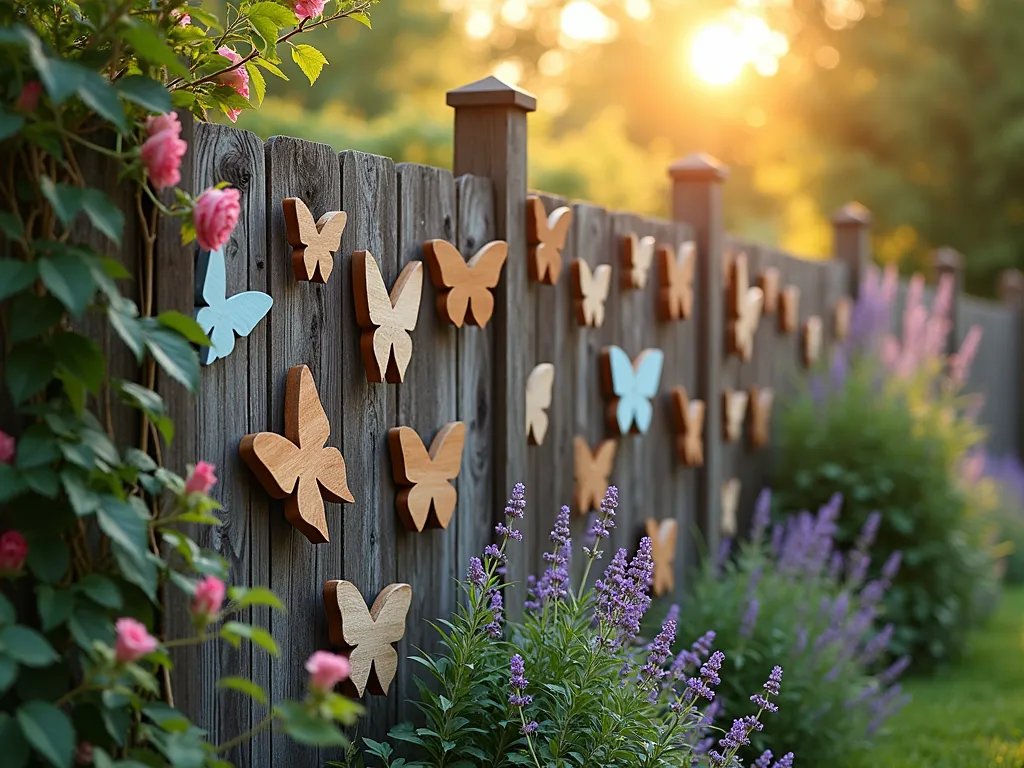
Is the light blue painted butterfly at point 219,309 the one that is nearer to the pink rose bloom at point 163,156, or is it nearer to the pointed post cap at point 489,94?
the pink rose bloom at point 163,156

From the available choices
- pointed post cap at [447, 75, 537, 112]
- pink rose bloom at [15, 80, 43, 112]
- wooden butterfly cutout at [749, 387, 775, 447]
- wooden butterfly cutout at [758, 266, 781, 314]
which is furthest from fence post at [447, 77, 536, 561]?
wooden butterfly cutout at [758, 266, 781, 314]

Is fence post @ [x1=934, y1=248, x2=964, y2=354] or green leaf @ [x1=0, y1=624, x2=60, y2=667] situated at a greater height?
green leaf @ [x1=0, y1=624, x2=60, y2=667]

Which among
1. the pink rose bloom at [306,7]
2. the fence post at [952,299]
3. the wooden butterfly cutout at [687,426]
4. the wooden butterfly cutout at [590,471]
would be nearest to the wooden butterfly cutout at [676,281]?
the wooden butterfly cutout at [687,426]

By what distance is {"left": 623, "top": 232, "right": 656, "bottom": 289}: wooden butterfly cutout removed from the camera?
153 inches

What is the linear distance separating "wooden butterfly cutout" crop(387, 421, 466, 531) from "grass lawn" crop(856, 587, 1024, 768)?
1.84 metres

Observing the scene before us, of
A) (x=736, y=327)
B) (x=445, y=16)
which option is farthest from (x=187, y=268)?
(x=445, y=16)

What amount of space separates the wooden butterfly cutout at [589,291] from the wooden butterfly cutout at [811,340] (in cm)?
239

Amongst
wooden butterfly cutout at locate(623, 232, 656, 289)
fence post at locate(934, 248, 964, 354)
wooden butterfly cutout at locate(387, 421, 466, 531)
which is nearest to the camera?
wooden butterfly cutout at locate(387, 421, 466, 531)

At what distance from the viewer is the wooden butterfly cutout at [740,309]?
4875 millimetres

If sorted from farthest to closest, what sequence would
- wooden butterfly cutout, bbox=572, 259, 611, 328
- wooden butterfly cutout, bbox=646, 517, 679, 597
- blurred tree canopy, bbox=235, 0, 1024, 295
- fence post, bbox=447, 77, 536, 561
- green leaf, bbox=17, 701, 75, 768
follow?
1. blurred tree canopy, bbox=235, 0, 1024, 295
2. wooden butterfly cutout, bbox=646, 517, 679, 597
3. wooden butterfly cutout, bbox=572, 259, 611, 328
4. fence post, bbox=447, 77, 536, 561
5. green leaf, bbox=17, 701, 75, 768

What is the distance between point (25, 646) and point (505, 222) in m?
1.86

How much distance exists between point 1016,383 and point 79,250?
11.0 m

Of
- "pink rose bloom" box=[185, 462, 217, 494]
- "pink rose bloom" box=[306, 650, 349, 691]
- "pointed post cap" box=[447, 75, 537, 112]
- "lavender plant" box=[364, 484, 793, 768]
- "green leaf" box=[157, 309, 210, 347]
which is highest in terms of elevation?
"pointed post cap" box=[447, 75, 537, 112]

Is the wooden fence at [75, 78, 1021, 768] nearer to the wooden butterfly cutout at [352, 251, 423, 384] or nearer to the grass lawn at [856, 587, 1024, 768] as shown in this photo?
the wooden butterfly cutout at [352, 251, 423, 384]
